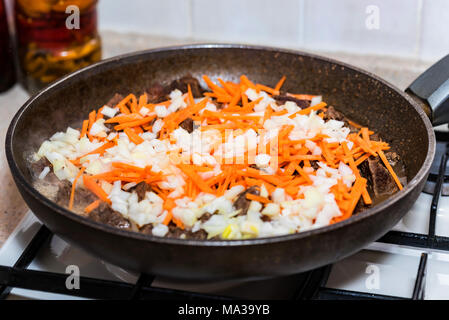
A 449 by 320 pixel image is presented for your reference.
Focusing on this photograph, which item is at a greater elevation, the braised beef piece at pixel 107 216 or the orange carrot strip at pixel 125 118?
the orange carrot strip at pixel 125 118

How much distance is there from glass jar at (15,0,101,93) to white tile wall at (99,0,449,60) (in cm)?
28

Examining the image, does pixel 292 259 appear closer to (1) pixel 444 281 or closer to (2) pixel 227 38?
(1) pixel 444 281

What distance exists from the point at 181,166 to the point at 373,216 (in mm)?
356

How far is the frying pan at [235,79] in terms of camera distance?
82cm

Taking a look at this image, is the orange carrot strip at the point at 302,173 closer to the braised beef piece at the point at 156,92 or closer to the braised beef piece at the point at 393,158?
the braised beef piece at the point at 393,158

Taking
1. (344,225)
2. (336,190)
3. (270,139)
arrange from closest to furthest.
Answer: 1. (344,225)
2. (336,190)
3. (270,139)

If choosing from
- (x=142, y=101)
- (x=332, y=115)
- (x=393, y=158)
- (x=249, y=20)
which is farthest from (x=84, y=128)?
(x=249, y=20)

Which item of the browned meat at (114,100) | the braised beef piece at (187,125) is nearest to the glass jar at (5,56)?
the browned meat at (114,100)

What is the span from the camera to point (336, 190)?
1.02 meters

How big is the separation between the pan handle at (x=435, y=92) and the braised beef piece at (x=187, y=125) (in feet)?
1.54

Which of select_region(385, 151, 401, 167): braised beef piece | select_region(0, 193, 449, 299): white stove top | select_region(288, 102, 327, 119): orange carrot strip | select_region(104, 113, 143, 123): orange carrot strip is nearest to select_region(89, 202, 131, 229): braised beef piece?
select_region(0, 193, 449, 299): white stove top

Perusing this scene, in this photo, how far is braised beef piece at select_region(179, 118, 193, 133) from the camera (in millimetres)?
1221

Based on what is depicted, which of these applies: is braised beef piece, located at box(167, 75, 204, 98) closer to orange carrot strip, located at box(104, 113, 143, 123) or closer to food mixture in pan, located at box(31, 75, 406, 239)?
food mixture in pan, located at box(31, 75, 406, 239)

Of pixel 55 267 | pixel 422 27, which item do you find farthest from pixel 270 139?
pixel 422 27
